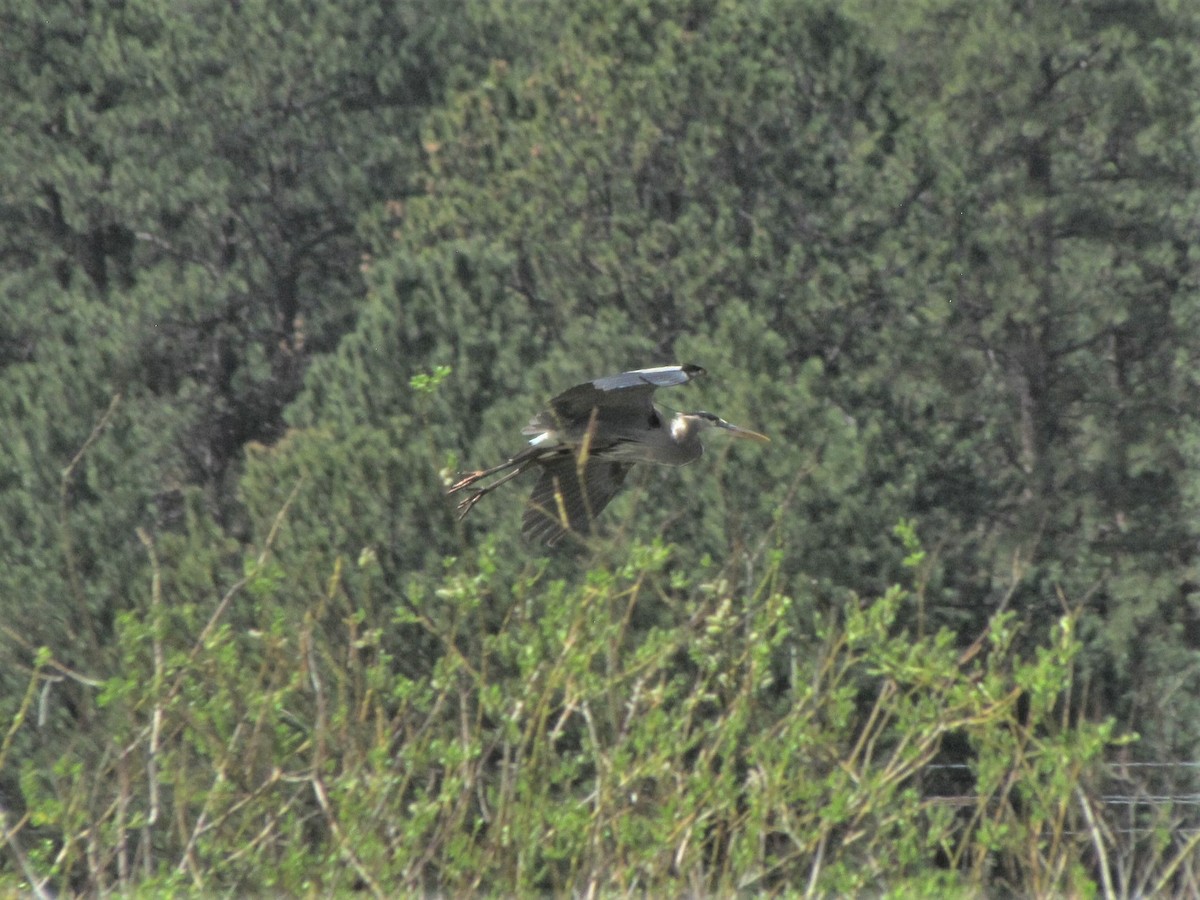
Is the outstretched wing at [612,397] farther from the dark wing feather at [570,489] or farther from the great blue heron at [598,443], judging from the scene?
the dark wing feather at [570,489]

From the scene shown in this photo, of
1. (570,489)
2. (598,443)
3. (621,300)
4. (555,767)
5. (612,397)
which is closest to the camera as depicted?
(555,767)

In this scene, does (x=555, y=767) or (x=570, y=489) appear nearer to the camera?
(x=555, y=767)

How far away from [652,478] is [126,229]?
370 inches

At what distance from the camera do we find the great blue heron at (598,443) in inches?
255

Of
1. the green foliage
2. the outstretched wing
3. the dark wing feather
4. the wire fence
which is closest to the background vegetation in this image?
the wire fence

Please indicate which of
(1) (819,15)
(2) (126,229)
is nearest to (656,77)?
(1) (819,15)

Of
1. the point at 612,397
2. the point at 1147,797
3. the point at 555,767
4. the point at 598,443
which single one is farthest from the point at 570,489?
the point at 1147,797

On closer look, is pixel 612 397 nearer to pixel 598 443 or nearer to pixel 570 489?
pixel 598 443

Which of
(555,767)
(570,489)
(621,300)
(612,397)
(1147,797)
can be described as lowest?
(621,300)

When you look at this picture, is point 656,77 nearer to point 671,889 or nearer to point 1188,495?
point 1188,495

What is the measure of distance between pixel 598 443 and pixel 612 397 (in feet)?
1.00

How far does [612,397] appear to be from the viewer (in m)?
6.56

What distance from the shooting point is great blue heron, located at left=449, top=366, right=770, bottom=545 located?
649 cm

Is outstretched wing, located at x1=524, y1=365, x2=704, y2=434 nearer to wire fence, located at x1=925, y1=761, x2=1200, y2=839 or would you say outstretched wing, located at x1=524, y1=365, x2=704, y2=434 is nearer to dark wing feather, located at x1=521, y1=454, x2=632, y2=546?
dark wing feather, located at x1=521, y1=454, x2=632, y2=546
